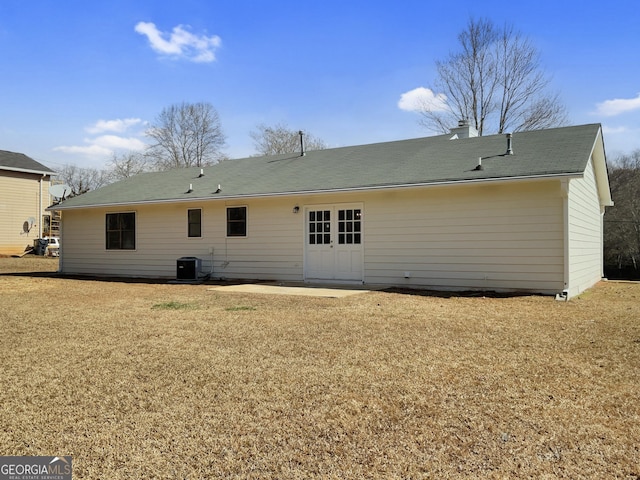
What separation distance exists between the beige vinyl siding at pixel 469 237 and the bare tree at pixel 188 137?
99.5 feet

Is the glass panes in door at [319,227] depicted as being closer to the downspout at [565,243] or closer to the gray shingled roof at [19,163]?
the downspout at [565,243]

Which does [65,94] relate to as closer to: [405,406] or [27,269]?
[27,269]

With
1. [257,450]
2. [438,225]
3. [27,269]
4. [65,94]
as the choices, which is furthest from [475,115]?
[257,450]

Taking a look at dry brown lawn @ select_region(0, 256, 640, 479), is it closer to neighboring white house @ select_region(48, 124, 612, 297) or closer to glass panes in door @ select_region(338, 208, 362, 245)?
neighboring white house @ select_region(48, 124, 612, 297)

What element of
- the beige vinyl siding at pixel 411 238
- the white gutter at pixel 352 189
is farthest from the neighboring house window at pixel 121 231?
the white gutter at pixel 352 189

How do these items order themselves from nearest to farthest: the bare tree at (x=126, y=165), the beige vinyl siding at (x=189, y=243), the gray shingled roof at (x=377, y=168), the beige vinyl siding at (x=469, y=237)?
the beige vinyl siding at (x=469, y=237) < the gray shingled roof at (x=377, y=168) < the beige vinyl siding at (x=189, y=243) < the bare tree at (x=126, y=165)

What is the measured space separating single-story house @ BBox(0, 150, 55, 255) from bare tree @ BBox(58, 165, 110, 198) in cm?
1621

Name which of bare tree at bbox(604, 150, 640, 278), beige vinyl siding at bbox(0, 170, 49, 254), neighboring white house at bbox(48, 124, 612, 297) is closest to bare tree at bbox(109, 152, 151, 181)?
beige vinyl siding at bbox(0, 170, 49, 254)

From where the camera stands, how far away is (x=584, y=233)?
11.6 meters

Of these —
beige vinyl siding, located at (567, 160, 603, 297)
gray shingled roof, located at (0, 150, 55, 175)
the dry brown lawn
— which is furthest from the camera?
gray shingled roof, located at (0, 150, 55, 175)

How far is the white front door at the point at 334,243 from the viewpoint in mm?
11438

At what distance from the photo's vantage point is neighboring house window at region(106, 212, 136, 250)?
14.8 meters

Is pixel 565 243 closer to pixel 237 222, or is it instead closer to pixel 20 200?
pixel 237 222

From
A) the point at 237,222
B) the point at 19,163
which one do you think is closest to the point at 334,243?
the point at 237,222
